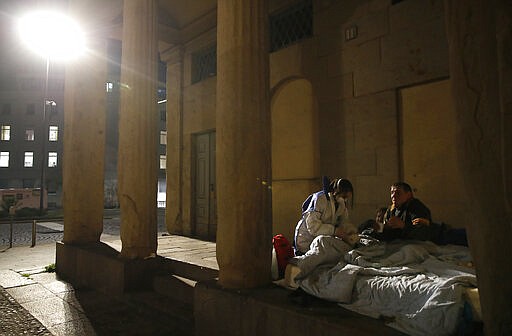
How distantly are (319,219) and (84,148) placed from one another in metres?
Result: 5.61

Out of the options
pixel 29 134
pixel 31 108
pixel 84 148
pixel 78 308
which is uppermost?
pixel 31 108

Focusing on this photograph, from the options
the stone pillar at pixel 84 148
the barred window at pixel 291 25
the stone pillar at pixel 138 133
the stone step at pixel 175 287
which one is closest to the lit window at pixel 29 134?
the stone pillar at pixel 84 148

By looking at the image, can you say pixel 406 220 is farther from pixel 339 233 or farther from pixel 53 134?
pixel 53 134

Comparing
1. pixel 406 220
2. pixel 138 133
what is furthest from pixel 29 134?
pixel 406 220

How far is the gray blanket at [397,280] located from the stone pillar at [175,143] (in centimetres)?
677

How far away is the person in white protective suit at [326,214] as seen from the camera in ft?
12.9

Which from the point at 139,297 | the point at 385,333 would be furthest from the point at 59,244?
the point at 385,333

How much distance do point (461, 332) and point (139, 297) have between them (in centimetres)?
427

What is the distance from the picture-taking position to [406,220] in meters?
4.42

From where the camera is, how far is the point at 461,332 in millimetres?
2504

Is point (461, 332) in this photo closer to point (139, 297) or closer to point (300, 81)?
point (139, 297)

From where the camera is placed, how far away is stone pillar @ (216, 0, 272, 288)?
397 cm

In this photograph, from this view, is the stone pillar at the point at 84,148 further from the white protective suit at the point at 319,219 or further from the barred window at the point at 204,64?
the white protective suit at the point at 319,219

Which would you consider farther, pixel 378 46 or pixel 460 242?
pixel 378 46
